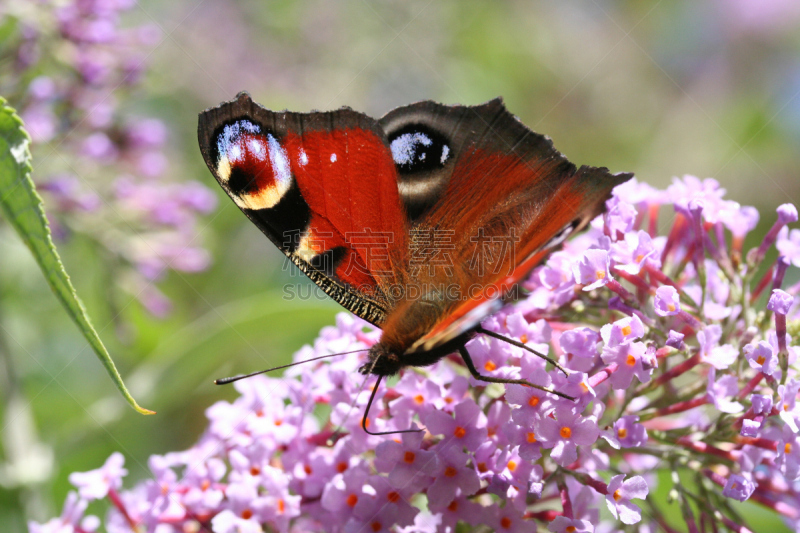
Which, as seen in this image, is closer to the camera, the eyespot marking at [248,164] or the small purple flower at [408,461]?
the small purple flower at [408,461]

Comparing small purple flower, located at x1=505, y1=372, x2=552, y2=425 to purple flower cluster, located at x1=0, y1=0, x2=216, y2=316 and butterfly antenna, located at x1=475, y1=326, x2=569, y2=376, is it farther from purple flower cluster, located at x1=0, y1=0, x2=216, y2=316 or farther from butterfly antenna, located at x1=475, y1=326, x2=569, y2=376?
purple flower cluster, located at x1=0, y1=0, x2=216, y2=316

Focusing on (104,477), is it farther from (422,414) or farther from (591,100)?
(591,100)

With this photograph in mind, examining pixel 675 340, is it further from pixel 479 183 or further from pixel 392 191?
pixel 392 191

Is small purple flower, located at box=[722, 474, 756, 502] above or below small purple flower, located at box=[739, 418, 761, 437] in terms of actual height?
below

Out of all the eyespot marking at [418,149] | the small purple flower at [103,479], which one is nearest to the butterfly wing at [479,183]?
the eyespot marking at [418,149]

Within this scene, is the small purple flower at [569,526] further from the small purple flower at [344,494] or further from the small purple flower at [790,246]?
the small purple flower at [790,246]

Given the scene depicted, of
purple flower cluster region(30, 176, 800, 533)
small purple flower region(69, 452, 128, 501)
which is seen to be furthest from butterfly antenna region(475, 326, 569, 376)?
small purple flower region(69, 452, 128, 501)

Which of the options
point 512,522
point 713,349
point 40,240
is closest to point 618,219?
point 713,349

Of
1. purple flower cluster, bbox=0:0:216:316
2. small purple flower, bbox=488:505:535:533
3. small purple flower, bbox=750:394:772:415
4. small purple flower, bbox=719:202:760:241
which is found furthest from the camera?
purple flower cluster, bbox=0:0:216:316

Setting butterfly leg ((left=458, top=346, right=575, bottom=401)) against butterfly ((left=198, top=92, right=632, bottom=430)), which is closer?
butterfly leg ((left=458, top=346, right=575, bottom=401))
